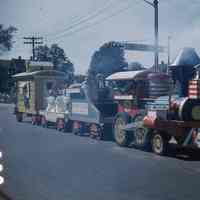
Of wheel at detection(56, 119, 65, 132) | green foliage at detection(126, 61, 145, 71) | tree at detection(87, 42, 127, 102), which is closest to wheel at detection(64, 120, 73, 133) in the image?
wheel at detection(56, 119, 65, 132)

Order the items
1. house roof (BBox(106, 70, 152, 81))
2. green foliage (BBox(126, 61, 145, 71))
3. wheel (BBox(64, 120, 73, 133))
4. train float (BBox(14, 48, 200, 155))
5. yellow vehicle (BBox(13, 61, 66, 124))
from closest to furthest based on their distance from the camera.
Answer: train float (BBox(14, 48, 200, 155)) < house roof (BBox(106, 70, 152, 81)) < green foliage (BBox(126, 61, 145, 71)) < wheel (BBox(64, 120, 73, 133)) < yellow vehicle (BBox(13, 61, 66, 124))

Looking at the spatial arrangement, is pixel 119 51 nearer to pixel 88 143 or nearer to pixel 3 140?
pixel 88 143

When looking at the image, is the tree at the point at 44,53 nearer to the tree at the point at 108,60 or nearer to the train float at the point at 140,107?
the train float at the point at 140,107

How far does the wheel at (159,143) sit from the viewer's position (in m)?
13.5

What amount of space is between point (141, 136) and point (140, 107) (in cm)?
145

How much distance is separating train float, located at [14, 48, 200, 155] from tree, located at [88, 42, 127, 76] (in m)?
0.40

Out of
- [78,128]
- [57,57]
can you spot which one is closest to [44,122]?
[78,128]

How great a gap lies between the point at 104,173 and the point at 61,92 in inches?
514

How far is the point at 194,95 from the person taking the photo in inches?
535

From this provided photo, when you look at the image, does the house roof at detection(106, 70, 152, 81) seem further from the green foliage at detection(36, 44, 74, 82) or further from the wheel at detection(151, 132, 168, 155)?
the green foliage at detection(36, 44, 74, 82)

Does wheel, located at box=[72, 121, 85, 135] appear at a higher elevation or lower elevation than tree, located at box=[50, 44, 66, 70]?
lower

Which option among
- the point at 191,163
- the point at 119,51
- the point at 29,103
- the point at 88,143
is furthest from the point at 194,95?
the point at 29,103

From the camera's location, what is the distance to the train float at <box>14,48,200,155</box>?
1339 cm

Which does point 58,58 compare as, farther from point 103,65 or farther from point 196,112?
point 196,112
